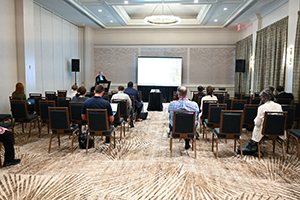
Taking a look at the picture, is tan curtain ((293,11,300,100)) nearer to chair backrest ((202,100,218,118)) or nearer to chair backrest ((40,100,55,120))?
chair backrest ((202,100,218,118))

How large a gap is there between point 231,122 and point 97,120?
237 centimetres

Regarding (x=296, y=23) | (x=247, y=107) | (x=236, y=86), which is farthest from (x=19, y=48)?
(x=236, y=86)

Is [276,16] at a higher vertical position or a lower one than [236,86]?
higher

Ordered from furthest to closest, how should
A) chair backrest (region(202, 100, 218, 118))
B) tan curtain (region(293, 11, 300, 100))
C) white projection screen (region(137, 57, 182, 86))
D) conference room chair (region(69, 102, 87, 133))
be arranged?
white projection screen (region(137, 57, 182, 86))
tan curtain (region(293, 11, 300, 100))
chair backrest (region(202, 100, 218, 118))
conference room chair (region(69, 102, 87, 133))

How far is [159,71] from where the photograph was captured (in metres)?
13.6

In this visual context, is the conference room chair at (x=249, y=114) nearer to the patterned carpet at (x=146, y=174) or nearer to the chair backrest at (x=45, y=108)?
the patterned carpet at (x=146, y=174)

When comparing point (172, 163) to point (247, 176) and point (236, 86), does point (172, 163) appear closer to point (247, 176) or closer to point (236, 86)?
point (247, 176)

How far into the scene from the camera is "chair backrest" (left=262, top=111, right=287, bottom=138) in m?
3.95

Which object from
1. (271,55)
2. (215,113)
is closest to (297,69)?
(271,55)

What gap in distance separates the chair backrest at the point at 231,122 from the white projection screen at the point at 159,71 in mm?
9568

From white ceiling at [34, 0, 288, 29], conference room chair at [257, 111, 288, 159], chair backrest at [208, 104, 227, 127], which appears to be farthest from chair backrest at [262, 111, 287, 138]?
white ceiling at [34, 0, 288, 29]

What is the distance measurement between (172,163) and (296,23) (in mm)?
6480

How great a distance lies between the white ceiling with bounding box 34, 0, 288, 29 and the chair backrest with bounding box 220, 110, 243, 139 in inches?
255

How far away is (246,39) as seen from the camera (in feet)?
38.8
